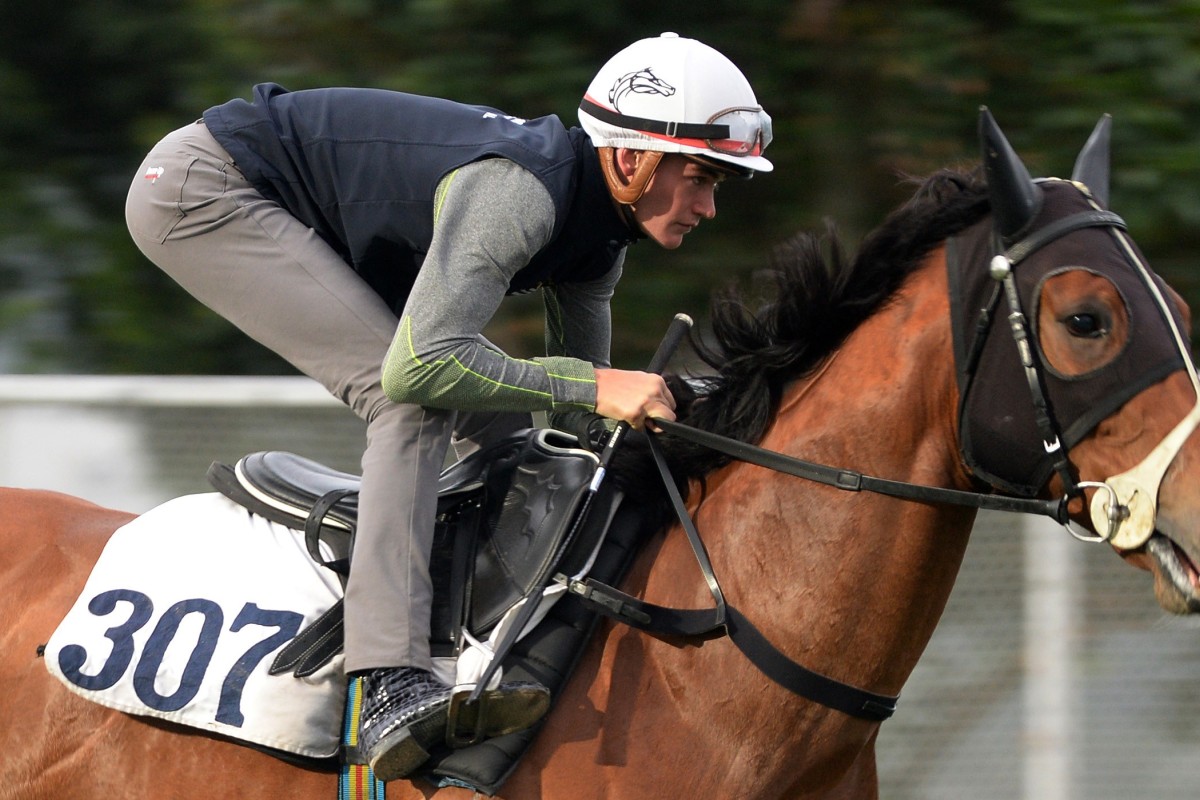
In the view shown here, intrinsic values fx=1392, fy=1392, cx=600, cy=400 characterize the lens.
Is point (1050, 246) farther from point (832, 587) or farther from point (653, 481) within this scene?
point (653, 481)

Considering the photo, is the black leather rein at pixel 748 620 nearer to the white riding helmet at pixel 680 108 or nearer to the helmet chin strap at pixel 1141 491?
the helmet chin strap at pixel 1141 491

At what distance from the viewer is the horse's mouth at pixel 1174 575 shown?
7.22 ft

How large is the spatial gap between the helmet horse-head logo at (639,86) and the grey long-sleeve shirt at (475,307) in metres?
0.25

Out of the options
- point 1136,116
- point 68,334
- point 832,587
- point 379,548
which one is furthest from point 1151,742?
point 68,334

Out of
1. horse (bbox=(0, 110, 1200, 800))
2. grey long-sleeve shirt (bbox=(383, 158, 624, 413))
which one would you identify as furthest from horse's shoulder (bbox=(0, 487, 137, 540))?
grey long-sleeve shirt (bbox=(383, 158, 624, 413))

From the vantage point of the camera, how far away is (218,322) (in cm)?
603

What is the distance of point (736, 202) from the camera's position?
568 centimetres

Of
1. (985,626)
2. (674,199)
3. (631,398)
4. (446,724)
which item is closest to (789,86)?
(985,626)

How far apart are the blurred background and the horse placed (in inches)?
40.0

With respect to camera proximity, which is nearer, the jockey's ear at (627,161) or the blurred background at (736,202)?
the jockey's ear at (627,161)

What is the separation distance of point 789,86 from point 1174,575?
11.8 feet

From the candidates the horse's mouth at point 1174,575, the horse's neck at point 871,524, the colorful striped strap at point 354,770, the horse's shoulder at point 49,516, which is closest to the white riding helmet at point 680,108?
the horse's neck at point 871,524

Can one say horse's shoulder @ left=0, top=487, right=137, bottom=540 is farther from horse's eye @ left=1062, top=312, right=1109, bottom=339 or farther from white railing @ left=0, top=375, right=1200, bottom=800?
horse's eye @ left=1062, top=312, right=1109, bottom=339

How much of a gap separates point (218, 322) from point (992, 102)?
3.32 meters
